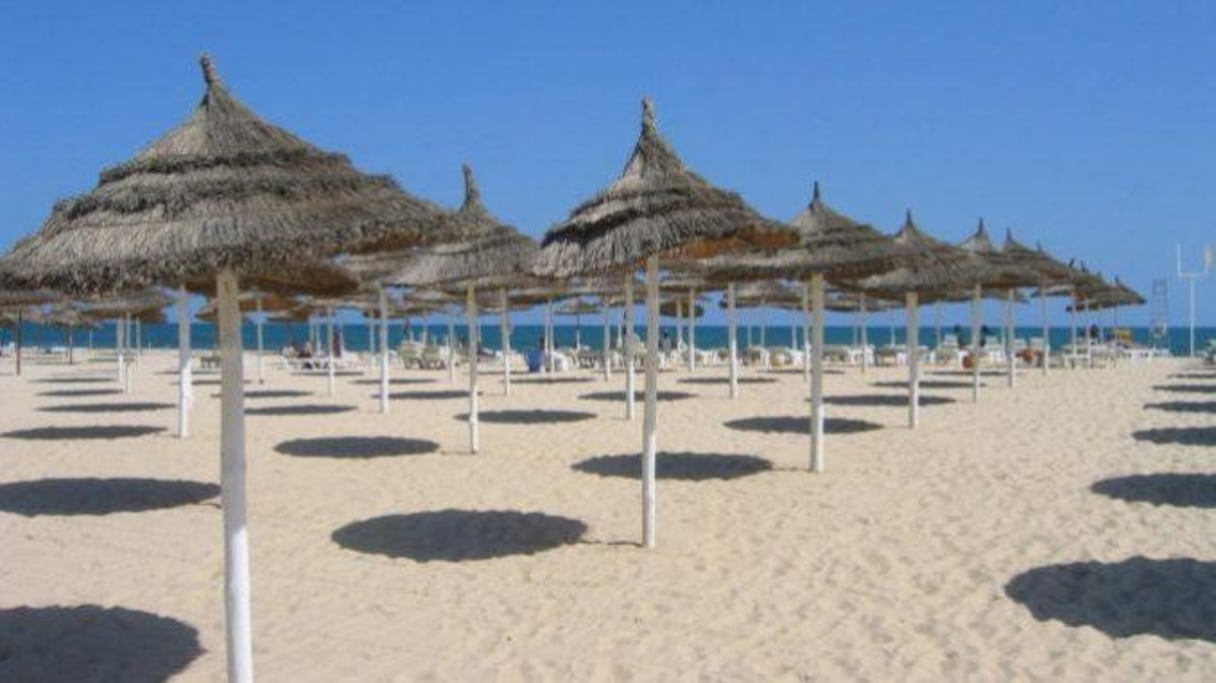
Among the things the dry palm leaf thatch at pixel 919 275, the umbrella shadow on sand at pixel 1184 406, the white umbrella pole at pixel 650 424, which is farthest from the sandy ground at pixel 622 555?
the umbrella shadow on sand at pixel 1184 406

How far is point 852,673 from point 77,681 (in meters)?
3.11

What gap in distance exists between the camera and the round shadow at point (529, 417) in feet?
43.4

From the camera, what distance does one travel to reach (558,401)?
1634 cm

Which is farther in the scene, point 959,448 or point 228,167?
point 959,448

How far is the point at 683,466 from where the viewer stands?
31.0ft

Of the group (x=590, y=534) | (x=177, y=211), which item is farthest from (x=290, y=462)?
(x=177, y=211)

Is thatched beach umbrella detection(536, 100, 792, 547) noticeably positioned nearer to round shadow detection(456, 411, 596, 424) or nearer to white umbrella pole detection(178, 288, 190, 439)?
white umbrella pole detection(178, 288, 190, 439)

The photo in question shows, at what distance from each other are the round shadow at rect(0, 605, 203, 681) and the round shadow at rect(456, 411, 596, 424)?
8.20m

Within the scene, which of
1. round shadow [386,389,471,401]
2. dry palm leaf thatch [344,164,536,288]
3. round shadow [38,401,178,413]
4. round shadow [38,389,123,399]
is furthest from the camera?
round shadow [38,389,123,399]

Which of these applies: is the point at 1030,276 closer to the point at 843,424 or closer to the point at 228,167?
the point at 843,424

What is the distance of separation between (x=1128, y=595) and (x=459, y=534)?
3895 mm

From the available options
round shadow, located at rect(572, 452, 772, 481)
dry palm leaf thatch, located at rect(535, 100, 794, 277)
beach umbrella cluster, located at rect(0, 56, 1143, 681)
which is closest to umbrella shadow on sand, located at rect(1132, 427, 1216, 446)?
beach umbrella cluster, located at rect(0, 56, 1143, 681)

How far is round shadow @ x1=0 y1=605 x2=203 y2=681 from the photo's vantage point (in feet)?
14.0

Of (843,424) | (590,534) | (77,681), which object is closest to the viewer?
(77,681)
